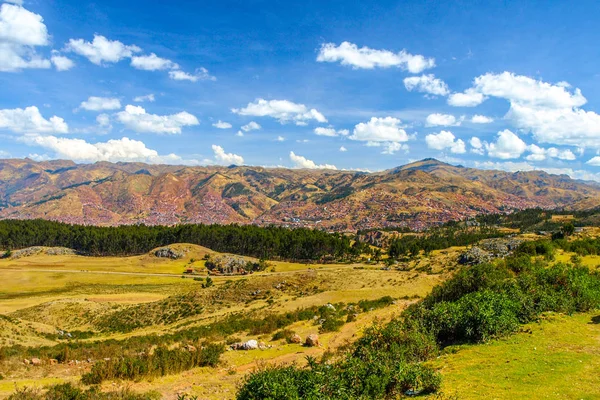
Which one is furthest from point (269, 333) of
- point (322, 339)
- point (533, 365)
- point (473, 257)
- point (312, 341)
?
point (473, 257)

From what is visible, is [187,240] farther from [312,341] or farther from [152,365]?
[152,365]

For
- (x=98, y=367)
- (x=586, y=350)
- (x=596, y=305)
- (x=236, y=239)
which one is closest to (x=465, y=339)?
(x=586, y=350)

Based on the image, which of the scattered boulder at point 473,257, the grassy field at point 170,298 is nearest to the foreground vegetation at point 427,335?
the grassy field at point 170,298

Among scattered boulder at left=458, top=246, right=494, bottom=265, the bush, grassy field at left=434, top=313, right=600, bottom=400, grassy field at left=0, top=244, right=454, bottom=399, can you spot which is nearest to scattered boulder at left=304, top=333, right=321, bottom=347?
grassy field at left=0, top=244, right=454, bottom=399

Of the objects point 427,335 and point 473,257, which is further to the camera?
point 473,257

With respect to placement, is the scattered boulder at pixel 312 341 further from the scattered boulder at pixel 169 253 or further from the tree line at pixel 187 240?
the scattered boulder at pixel 169 253

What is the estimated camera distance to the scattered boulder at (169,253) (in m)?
130

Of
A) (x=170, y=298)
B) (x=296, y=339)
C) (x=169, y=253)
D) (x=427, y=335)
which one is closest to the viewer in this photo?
(x=427, y=335)

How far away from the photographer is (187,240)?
536 ft

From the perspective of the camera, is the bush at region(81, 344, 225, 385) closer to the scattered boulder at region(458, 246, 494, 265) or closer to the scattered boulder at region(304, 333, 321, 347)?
the scattered boulder at region(304, 333, 321, 347)

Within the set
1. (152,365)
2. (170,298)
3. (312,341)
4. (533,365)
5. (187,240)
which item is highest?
(533,365)

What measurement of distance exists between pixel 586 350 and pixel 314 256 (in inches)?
4945

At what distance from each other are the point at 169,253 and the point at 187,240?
3250 centimetres

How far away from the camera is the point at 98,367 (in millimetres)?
18031
